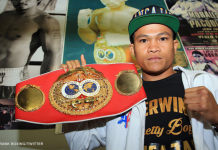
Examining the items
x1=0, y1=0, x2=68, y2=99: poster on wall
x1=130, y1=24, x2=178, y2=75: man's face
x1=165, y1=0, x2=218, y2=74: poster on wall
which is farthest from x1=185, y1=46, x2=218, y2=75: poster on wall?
x1=0, y1=0, x2=68, y2=99: poster on wall

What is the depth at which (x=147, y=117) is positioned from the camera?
778 millimetres

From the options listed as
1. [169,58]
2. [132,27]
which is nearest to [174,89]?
[169,58]

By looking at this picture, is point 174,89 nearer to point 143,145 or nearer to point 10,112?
point 143,145

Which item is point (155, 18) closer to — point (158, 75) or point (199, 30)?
point (158, 75)

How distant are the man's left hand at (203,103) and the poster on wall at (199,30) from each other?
3.25 feet

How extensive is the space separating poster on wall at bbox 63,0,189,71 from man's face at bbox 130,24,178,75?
584 mm

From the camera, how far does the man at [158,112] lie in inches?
27.4

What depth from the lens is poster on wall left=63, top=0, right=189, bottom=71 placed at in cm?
142

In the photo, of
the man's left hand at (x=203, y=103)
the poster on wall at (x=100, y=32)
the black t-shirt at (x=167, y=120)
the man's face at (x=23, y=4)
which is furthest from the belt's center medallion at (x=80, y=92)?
the man's face at (x=23, y=4)

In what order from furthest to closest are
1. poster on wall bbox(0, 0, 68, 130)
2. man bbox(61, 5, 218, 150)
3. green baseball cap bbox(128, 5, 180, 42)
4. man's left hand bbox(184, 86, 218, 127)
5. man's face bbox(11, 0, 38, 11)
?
man's face bbox(11, 0, 38, 11) → poster on wall bbox(0, 0, 68, 130) → green baseball cap bbox(128, 5, 180, 42) → man bbox(61, 5, 218, 150) → man's left hand bbox(184, 86, 218, 127)

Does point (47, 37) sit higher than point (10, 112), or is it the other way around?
point (47, 37)

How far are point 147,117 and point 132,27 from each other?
0.55 meters

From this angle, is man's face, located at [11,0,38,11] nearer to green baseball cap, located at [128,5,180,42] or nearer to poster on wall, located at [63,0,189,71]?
poster on wall, located at [63,0,189,71]

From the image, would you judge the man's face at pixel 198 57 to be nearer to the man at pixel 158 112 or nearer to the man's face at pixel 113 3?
the man at pixel 158 112
